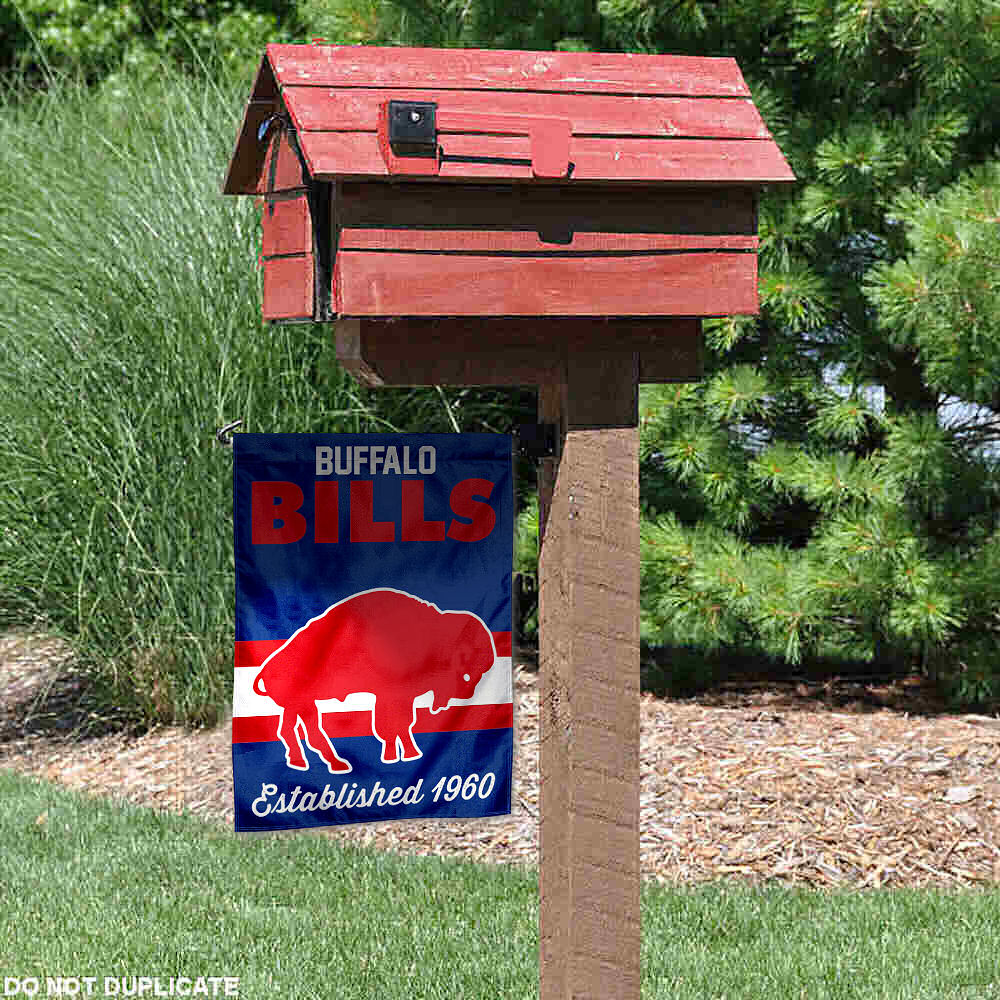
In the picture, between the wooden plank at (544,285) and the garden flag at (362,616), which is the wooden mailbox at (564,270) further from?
the garden flag at (362,616)

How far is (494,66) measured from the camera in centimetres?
248

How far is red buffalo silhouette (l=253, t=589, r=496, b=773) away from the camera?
287 cm

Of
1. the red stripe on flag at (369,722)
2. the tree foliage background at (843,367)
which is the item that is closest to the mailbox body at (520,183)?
the red stripe on flag at (369,722)

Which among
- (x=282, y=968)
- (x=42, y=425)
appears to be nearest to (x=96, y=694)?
(x=42, y=425)

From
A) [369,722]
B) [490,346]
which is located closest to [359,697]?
[369,722]

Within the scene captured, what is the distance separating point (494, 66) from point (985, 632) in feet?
14.0

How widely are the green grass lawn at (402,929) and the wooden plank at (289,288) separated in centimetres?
183

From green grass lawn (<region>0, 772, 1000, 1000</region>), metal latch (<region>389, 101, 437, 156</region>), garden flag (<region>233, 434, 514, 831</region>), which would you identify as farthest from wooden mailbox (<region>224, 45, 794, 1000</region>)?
green grass lawn (<region>0, 772, 1000, 1000</region>)

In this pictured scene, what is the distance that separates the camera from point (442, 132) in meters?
2.29

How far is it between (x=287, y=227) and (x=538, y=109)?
21.5 inches

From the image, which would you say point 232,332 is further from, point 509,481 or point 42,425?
point 509,481

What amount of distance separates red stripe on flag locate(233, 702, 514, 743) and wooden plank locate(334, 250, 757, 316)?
0.94 m

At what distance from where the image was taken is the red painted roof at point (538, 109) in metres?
2.28
